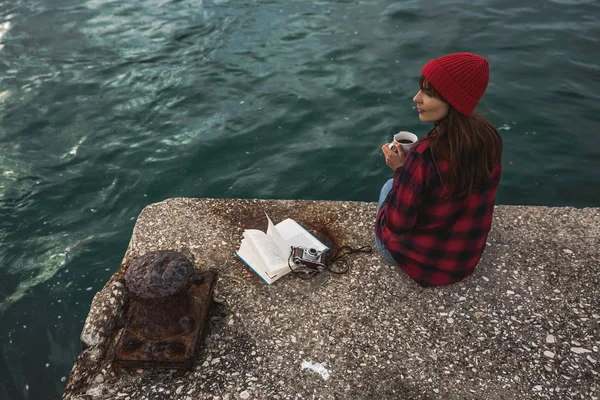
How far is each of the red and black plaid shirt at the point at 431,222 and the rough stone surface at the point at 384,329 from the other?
20cm

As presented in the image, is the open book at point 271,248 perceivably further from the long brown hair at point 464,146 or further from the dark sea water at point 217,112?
the dark sea water at point 217,112

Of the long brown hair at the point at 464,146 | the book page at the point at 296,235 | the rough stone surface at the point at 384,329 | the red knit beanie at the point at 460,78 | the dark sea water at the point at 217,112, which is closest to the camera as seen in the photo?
the red knit beanie at the point at 460,78

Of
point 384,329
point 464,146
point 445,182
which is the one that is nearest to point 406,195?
point 445,182

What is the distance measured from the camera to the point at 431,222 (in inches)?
130

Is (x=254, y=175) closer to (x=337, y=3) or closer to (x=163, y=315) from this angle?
(x=163, y=315)

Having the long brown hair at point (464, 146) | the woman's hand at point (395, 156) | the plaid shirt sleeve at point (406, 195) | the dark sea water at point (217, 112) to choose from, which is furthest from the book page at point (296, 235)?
the dark sea water at point (217, 112)

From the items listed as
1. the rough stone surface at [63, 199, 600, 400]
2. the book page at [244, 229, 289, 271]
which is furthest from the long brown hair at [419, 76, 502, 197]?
the book page at [244, 229, 289, 271]

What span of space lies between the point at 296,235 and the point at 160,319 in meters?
1.35

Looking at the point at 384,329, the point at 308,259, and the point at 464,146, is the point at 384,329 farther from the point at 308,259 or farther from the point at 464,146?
the point at 464,146

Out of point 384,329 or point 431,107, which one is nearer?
point 431,107

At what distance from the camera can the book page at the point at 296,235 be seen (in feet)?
12.9

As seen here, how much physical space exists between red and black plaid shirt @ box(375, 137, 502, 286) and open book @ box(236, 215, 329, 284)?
2.19ft

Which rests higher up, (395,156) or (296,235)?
(395,156)

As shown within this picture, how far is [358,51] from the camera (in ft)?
30.0
